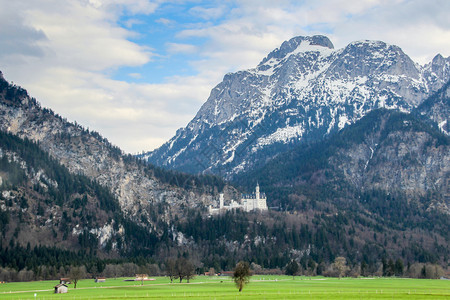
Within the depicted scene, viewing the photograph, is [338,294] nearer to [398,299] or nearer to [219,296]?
[398,299]

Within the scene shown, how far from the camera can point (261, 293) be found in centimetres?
16225

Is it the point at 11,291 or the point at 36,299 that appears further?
the point at 11,291

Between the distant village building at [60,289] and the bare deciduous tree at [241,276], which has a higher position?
the bare deciduous tree at [241,276]

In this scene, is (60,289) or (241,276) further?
(60,289)

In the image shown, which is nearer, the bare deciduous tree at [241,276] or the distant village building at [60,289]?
the bare deciduous tree at [241,276]

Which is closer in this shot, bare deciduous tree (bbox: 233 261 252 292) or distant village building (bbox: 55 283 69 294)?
bare deciduous tree (bbox: 233 261 252 292)

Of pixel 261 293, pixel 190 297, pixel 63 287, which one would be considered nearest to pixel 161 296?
pixel 190 297

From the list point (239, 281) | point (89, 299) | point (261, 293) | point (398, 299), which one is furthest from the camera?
point (239, 281)

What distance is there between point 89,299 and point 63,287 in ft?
126

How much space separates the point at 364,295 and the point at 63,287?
278ft

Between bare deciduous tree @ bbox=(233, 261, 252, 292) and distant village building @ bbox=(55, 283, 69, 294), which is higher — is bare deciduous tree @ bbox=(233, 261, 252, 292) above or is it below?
above

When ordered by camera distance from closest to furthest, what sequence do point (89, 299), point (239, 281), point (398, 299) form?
point (398, 299)
point (89, 299)
point (239, 281)

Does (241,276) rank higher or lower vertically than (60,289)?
higher

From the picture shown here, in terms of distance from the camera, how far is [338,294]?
15350 centimetres
